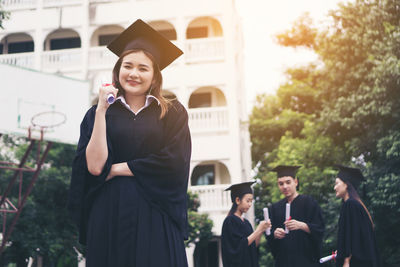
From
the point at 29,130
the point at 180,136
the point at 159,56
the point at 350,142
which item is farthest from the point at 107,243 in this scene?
the point at 350,142

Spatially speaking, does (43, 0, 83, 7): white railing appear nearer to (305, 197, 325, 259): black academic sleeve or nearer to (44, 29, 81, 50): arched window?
(44, 29, 81, 50): arched window

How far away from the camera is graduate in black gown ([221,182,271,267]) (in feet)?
24.8

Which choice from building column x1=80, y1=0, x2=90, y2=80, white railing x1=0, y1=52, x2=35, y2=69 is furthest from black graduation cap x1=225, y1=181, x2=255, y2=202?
white railing x1=0, y1=52, x2=35, y2=69

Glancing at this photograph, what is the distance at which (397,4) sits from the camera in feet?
50.8

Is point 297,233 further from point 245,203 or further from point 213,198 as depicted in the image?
point 213,198

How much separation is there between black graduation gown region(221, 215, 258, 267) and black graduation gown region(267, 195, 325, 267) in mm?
394

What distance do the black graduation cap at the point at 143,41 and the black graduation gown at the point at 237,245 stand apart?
4840mm

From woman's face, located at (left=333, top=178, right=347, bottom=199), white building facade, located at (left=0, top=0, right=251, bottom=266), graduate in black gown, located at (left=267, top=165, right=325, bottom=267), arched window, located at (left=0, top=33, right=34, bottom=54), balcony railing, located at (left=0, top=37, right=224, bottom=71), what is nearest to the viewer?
graduate in black gown, located at (left=267, top=165, right=325, bottom=267)

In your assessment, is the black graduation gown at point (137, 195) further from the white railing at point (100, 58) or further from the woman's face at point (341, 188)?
the white railing at point (100, 58)

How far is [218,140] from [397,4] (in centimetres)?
935

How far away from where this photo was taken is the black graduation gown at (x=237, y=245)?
7.57m

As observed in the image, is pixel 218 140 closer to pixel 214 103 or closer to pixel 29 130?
pixel 214 103

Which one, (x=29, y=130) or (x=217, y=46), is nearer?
(x=29, y=130)

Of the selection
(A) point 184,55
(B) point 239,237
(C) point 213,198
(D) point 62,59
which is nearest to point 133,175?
(B) point 239,237
